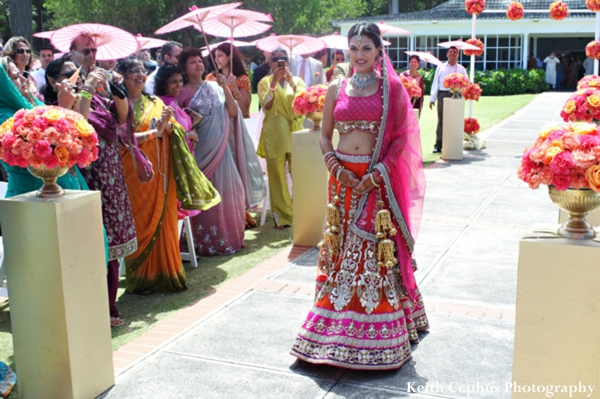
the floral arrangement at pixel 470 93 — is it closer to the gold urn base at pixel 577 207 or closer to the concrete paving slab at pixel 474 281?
the concrete paving slab at pixel 474 281

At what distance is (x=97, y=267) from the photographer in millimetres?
4020

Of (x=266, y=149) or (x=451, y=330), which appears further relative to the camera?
(x=266, y=149)

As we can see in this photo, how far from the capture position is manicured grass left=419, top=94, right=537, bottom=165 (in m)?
15.5

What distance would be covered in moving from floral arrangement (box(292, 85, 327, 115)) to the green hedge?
2579cm

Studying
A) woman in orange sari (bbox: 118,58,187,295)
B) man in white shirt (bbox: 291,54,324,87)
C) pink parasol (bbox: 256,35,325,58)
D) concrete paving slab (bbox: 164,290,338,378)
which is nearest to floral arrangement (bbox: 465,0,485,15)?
man in white shirt (bbox: 291,54,324,87)

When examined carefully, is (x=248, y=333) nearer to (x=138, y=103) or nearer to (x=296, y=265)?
(x=296, y=265)

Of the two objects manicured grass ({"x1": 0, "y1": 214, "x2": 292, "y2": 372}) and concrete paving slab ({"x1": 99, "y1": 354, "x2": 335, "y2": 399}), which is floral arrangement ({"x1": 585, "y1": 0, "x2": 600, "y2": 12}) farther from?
concrete paving slab ({"x1": 99, "y1": 354, "x2": 335, "y2": 399})

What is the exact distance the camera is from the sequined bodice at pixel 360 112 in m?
4.52

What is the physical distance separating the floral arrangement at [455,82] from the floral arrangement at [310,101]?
654 centimetres

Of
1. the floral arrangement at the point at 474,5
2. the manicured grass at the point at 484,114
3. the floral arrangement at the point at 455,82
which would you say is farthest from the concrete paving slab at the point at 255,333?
the floral arrangement at the point at 474,5

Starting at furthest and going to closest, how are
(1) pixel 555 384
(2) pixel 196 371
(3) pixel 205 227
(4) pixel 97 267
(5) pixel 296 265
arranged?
(3) pixel 205 227, (5) pixel 296 265, (2) pixel 196 371, (4) pixel 97 267, (1) pixel 555 384

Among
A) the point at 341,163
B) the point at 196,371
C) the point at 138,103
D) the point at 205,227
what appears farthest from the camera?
the point at 205,227

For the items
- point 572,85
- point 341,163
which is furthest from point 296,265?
point 572,85

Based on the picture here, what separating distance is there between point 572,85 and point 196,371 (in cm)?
3567
